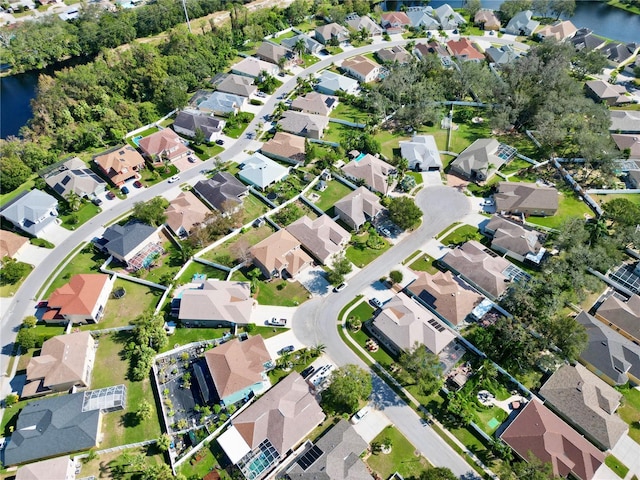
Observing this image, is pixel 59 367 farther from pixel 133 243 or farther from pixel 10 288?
pixel 10 288

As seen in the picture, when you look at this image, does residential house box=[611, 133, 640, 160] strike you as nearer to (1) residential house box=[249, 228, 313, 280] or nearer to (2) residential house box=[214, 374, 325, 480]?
(1) residential house box=[249, 228, 313, 280]

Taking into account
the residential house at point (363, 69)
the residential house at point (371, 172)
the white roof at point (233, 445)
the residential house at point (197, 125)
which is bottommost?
the white roof at point (233, 445)

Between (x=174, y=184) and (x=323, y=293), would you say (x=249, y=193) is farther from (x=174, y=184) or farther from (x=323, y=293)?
(x=323, y=293)

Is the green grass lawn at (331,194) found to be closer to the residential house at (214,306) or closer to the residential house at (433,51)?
the residential house at (214,306)

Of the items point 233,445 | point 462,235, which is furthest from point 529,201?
point 233,445

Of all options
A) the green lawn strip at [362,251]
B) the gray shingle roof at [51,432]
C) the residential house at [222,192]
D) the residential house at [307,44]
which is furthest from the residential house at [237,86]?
the gray shingle roof at [51,432]

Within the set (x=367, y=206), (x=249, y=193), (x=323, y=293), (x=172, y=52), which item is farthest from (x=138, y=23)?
(x=323, y=293)
